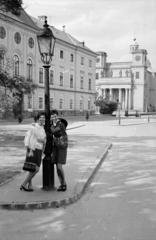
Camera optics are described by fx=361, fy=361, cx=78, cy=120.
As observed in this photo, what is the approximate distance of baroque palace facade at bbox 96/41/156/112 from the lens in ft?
372

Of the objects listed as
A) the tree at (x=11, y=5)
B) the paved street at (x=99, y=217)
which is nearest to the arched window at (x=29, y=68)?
the tree at (x=11, y=5)

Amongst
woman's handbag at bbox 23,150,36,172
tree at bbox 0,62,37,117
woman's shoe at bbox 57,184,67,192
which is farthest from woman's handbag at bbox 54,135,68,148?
tree at bbox 0,62,37,117

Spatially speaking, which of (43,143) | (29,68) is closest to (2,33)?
(29,68)

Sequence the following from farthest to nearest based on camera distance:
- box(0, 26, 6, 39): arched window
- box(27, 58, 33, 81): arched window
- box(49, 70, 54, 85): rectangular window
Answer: box(49, 70, 54, 85): rectangular window < box(27, 58, 33, 81): arched window < box(0, 26, 6, 39): arched window

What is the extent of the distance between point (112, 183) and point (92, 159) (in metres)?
3.87

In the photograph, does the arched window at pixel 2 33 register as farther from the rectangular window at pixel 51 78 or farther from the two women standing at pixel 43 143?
the two women standing at pixel 43 143

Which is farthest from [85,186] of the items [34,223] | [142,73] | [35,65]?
[142,73]

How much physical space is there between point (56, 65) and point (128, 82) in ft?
189

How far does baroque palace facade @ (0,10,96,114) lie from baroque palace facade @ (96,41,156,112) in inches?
1546

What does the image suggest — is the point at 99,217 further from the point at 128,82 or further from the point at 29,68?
the point at 128,82

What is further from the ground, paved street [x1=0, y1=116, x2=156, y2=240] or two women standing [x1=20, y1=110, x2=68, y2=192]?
two women standing [x1=20, y1=110, x2=68, y2=192]

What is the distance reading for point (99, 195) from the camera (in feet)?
26.0

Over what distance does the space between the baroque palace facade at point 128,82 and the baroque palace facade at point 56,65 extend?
3926cm

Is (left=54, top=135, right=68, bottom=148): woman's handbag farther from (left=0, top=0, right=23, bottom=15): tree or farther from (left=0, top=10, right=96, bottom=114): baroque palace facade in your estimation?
(left=0, top=10, right=96, bottom=114): baroque palace facade
